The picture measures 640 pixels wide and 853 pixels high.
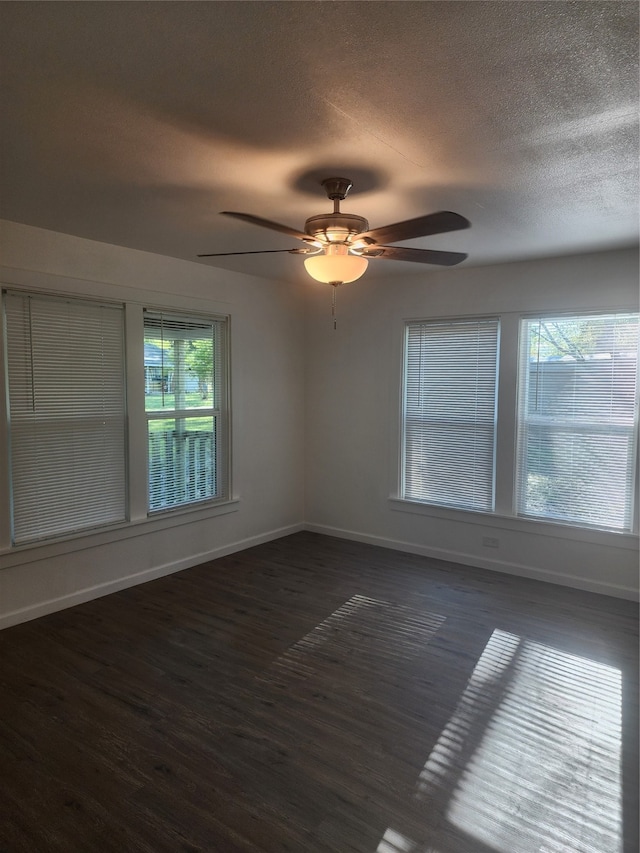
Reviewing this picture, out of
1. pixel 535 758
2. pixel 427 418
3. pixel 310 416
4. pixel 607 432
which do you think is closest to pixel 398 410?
pixel 427 418

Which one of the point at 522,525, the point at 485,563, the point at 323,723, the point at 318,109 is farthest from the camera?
the point at 485,563

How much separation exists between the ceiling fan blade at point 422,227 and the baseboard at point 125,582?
3.13 m

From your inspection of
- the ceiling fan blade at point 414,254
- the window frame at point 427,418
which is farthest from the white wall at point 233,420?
the ceiling fan blade at point 414,254

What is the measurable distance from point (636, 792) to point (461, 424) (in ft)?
9.84

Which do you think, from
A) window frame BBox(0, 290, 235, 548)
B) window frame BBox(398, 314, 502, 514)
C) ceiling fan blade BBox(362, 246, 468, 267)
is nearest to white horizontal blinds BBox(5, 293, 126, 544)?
window frame BBox(0, 290, 235, 548)

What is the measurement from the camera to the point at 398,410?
5062 millimetres

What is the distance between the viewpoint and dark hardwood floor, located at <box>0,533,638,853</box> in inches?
76.2

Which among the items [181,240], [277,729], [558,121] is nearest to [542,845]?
[277,729]

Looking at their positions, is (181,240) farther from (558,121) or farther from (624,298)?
(624,298)

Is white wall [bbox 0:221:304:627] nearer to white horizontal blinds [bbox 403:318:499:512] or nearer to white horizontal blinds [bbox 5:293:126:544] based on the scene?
white horizontal blinds [bbox 5:293:126:544]

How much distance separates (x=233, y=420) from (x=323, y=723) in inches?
114

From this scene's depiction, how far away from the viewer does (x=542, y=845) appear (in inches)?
73.2

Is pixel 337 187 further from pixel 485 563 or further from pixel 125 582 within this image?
pixel 485 563

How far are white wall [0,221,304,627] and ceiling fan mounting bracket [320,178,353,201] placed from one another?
2015 millimetres
